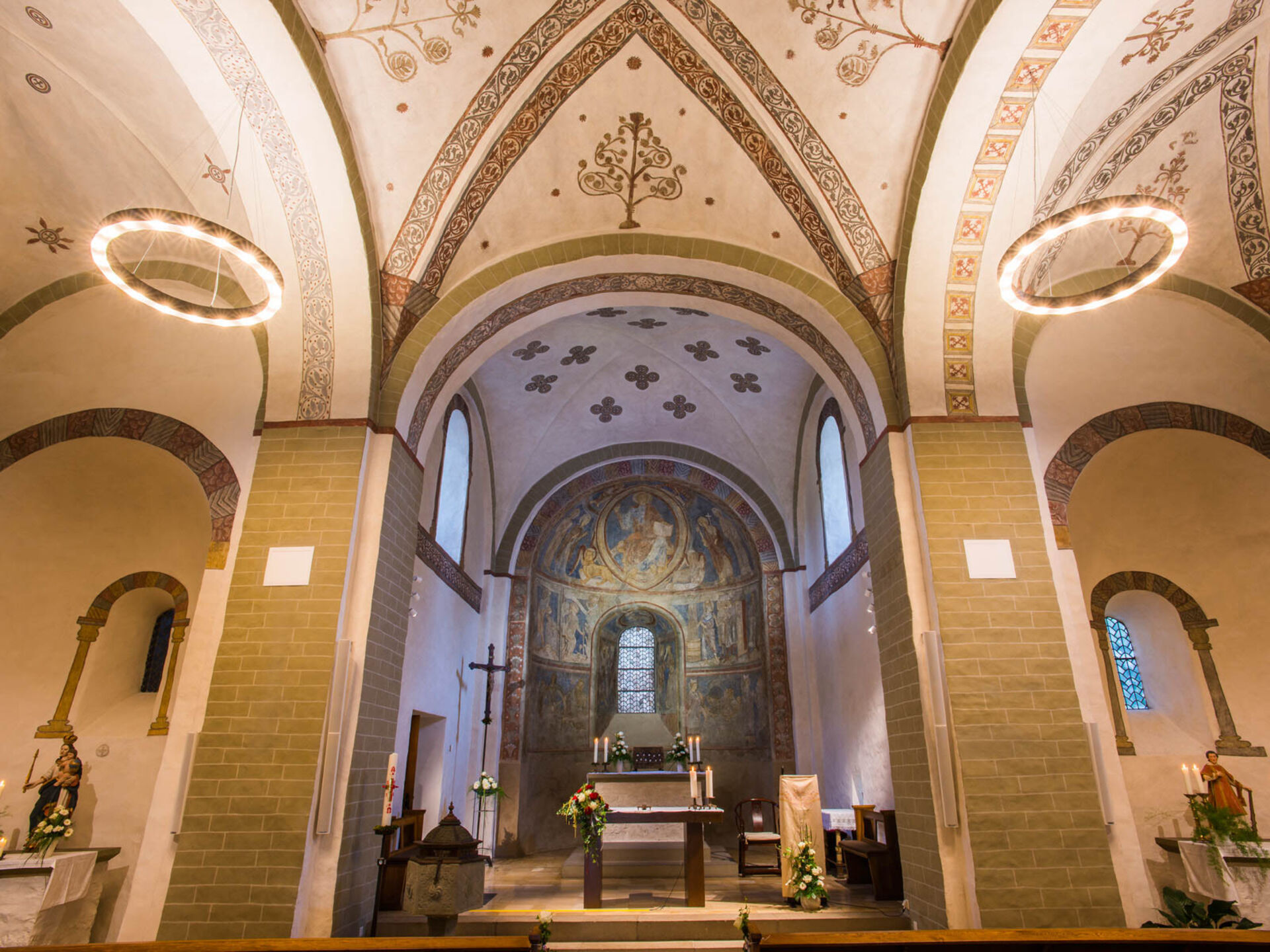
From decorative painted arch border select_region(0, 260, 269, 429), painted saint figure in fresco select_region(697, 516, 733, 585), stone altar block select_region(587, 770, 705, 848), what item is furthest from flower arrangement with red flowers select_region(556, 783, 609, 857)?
painted saint figure in fresco select_region(697, 516, 733, 585)

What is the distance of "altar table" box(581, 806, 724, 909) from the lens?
7.10m

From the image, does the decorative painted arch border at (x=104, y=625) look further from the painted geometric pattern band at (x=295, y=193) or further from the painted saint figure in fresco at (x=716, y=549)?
the painted saint figure in fresco at (x=716, y=549)

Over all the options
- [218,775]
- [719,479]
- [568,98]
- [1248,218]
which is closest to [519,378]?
[719,479]

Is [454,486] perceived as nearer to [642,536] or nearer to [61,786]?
[642,536]

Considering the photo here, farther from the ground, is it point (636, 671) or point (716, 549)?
point (716, 549)

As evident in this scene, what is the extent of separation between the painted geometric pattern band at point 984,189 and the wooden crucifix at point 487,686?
8.26m

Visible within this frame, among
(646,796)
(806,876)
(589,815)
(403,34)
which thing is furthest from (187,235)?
(646,796)

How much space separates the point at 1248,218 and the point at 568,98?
6.46 meters

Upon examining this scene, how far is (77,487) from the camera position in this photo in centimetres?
867

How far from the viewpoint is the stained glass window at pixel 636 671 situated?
15.0 metres

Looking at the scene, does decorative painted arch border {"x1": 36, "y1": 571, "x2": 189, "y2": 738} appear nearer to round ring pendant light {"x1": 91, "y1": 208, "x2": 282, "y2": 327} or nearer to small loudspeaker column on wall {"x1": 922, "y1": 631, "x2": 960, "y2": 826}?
round ring pendant light {"x1": 91, "y1": 208, "x2": 282, "y2": 327}

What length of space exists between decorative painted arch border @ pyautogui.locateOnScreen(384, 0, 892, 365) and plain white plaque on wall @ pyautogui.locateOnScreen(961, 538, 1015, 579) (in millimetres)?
2160

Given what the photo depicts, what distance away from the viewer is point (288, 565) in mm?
7039

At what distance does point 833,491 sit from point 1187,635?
4679mm
